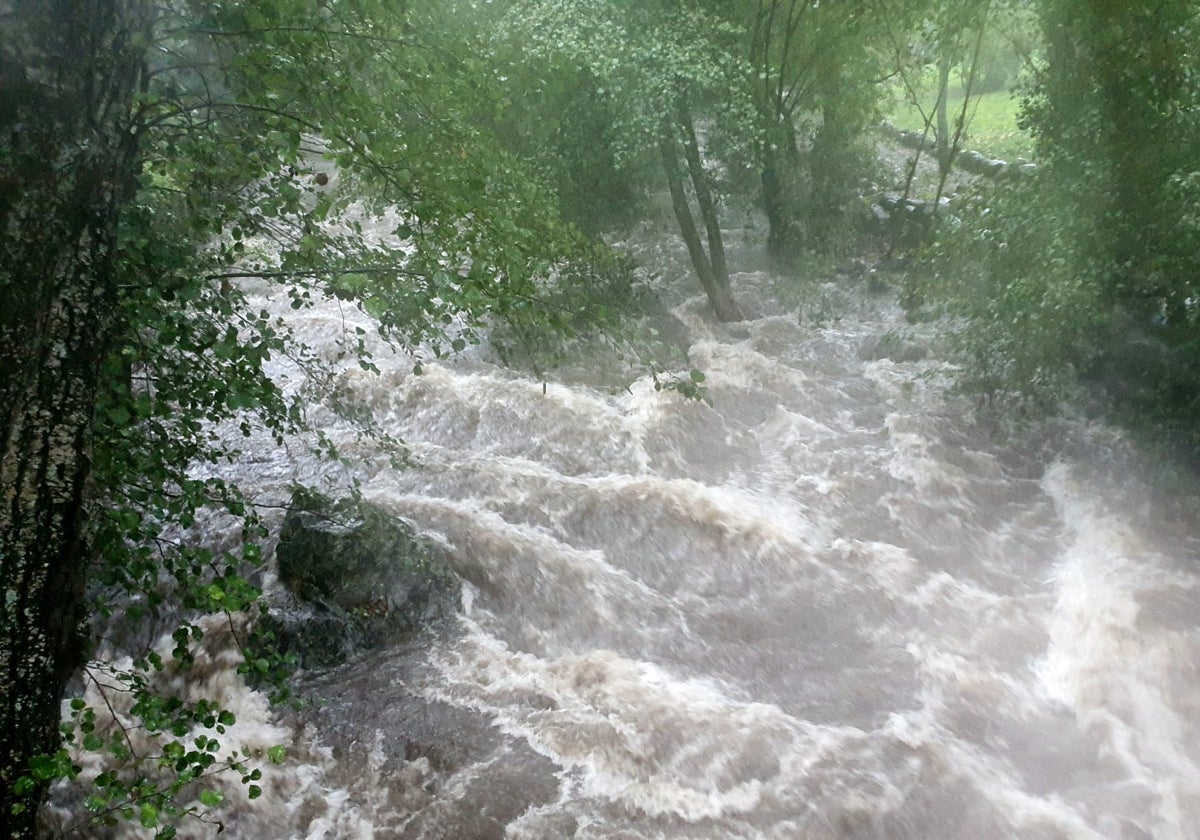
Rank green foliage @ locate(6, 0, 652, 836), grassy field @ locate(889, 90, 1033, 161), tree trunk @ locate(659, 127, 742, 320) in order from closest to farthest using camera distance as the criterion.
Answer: green foliage @ locate(6, 0, 652, 836) → tree trunk @ locate(659, 127, 742, 320) → grassy field @ locate(889, 90, 1033, 161)

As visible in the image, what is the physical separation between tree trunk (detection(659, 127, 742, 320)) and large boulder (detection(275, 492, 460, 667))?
9244 millimetres

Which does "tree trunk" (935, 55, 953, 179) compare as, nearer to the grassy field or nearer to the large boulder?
the grassy field

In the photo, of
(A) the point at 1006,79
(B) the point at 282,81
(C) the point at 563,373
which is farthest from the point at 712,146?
(A) the point at 1006,79

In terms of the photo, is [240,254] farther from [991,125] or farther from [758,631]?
[991,125]

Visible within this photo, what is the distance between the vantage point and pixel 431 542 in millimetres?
9000

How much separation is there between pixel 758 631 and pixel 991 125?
78.1 feet

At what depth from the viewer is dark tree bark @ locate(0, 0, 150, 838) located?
2.57 meters

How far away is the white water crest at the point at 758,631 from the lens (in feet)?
21.3

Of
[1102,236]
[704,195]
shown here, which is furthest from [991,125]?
[1102,236]

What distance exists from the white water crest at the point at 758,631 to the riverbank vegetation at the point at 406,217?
116 cm

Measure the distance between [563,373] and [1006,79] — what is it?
25.2 metres

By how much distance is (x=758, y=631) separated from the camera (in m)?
8.66

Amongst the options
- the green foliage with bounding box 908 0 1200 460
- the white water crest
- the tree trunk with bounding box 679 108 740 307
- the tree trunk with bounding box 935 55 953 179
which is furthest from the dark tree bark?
the tree trunk with bounding box 935 55 953 179

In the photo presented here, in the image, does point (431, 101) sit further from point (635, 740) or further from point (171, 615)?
point (171, 615)
